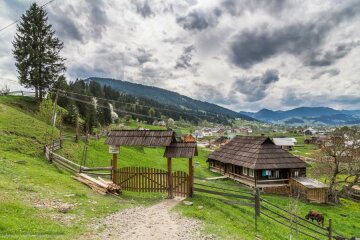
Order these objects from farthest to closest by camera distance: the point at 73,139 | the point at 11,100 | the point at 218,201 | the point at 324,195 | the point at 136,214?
the point at 11,100 < the point at 73,139 < the point at 324,195 < the point at 218,201 < the point at 136,214

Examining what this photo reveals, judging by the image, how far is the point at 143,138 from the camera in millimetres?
21094

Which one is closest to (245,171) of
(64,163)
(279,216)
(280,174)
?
(280,174)

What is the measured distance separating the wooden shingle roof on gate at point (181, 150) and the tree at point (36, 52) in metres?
40.7

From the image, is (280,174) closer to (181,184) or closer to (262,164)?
(262,164)

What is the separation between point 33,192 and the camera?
645 inches

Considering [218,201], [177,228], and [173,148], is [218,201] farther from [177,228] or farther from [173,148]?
[177,228]

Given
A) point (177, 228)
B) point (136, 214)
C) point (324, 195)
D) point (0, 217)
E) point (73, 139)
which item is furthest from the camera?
point (73, 139)

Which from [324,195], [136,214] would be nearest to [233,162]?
[324,195]

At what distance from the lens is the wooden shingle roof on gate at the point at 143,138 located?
2056cm

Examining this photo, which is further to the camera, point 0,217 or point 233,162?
point 233,162

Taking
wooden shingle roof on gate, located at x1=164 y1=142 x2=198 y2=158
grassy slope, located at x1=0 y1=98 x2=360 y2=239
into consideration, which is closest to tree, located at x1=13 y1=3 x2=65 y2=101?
grassy slope, located at x1=0 y1=98 x2=360 y2=239

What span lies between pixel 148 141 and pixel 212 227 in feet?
27.3

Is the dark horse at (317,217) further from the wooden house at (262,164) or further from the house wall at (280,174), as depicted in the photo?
the house wall at (280,174)

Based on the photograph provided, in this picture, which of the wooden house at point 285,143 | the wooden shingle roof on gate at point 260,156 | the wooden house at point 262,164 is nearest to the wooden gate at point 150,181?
the wooden house at point 262,164
